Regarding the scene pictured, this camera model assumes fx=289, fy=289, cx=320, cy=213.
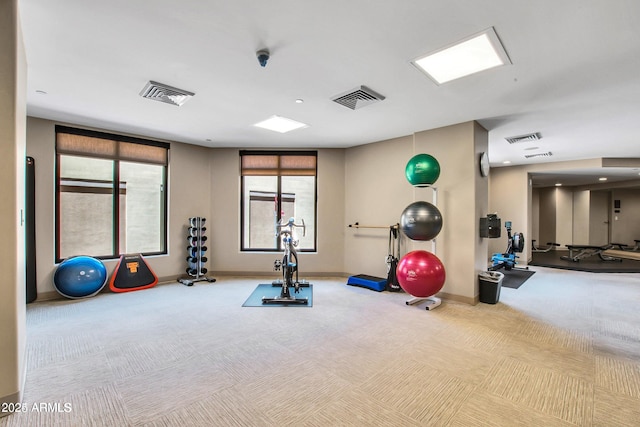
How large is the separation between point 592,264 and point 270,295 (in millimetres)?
9108

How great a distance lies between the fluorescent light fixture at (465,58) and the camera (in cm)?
240

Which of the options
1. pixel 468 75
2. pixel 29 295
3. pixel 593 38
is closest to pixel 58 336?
pixel 29 295

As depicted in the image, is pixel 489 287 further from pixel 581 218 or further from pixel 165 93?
pixel 581 218

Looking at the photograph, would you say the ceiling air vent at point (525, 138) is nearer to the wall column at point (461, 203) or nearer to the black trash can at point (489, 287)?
the wall column at point (461, 203)

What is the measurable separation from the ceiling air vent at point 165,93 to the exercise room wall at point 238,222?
2.63m

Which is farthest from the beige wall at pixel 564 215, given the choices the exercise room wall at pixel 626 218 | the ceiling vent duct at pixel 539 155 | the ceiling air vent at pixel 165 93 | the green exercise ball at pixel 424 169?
the ceiling air vent at pixel 165 93

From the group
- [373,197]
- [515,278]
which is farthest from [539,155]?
[373,197]

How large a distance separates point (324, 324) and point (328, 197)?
10.6 ft

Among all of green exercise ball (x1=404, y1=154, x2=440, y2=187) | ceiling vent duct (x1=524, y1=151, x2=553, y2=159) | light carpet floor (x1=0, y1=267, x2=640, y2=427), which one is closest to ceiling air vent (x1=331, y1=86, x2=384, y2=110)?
green exercise ball (x1=404, y1=154, x2=440, y2=187)

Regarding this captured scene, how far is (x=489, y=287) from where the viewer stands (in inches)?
173

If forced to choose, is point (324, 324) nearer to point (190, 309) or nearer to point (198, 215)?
point (190, 309)

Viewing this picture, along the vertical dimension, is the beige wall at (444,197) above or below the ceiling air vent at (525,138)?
below

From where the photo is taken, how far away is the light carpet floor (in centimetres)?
201

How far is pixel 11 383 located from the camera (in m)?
2.00
